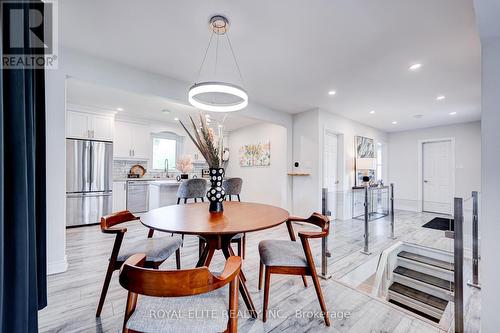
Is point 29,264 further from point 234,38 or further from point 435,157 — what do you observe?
point 435,157

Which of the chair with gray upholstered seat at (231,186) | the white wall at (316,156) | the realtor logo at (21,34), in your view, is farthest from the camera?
the white wall at (316,156)

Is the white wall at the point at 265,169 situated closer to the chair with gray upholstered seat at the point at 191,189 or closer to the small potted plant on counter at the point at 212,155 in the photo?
the chair with gray upholstered seat at the point at 191,189

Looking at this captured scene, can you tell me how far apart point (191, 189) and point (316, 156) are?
2.71m

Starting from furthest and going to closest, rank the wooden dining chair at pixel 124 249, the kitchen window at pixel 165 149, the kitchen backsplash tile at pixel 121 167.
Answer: the kitchen window at pixel 165 149
the kitchen backsplash tile at pixel 121 167
the wooden dining chair at pixel 124 249

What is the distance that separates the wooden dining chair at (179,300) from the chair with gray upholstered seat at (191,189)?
2058 millimetres

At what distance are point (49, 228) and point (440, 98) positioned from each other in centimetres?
616

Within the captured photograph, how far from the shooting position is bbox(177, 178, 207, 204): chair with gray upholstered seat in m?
3.13

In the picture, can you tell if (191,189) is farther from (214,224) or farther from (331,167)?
(331,167)

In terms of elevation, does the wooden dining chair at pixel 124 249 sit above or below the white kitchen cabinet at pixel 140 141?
below

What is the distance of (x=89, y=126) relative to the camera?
4512 millimetres

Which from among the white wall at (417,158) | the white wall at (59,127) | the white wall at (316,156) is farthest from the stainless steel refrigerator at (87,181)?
the white wall at (417,158)

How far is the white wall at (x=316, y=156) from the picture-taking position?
14.9ft

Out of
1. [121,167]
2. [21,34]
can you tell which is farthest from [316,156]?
[121,167]

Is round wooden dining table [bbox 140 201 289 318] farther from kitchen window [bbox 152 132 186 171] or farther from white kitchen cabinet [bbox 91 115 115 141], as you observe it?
kitchen window [bbox 152 132 186 171]
